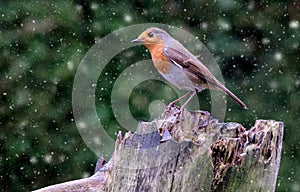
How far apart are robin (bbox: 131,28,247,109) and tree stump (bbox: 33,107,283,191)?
112 centimetres

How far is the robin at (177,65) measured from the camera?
364cm

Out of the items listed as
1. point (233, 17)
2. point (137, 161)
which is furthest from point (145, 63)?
point (137, 161)

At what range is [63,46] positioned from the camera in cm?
521

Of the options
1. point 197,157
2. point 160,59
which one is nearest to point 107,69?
point 160,59

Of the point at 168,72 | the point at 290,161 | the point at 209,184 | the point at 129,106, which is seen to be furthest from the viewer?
the point at 290,161

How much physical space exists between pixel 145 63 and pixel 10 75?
3.44 feet

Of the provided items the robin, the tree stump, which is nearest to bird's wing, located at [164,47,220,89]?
the robin

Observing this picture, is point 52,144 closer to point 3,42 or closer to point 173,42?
point 3,42

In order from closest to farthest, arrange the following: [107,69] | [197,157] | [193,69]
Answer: [197,157], [193,69], [107,69]

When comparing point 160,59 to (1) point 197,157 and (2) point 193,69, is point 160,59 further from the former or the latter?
(1) point 197,157

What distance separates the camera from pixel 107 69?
5215 millimetres

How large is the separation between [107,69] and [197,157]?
294 centimetres

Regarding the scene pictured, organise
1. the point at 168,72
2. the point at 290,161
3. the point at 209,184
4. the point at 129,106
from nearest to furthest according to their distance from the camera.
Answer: the point at 209,184
the point at 168,72
the point at 129,106
the point at 290,161

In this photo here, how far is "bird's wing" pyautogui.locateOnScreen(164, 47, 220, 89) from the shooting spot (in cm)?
363
